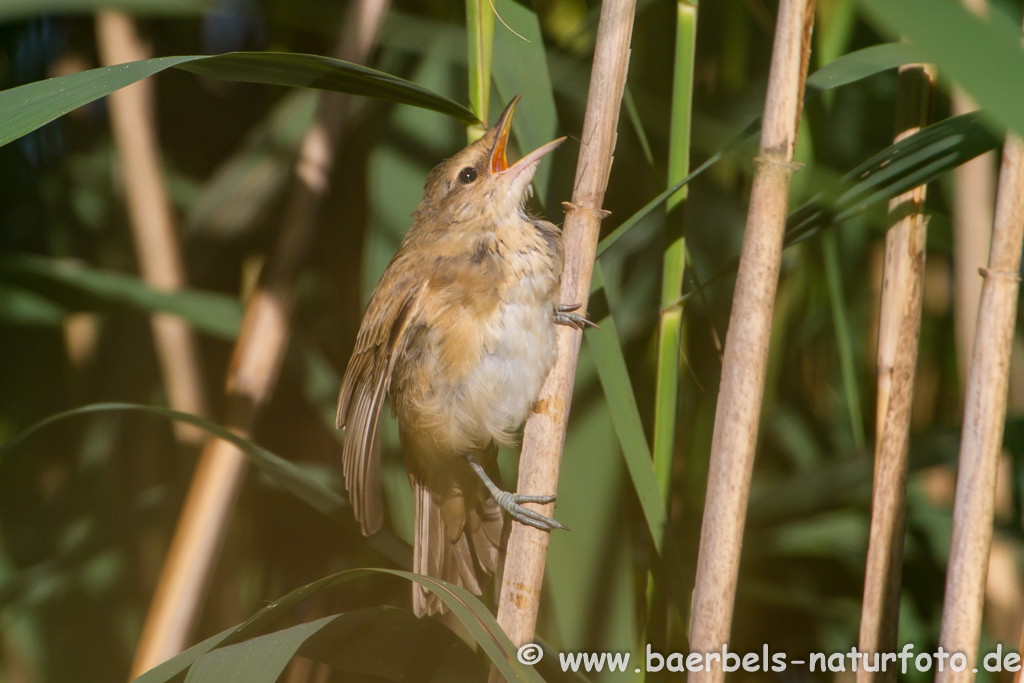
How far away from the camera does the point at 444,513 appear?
5.49ft

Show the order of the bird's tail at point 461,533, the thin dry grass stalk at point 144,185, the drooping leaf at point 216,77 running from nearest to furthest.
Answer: the drooping leaf at point 216,77
the bird's tail at point 461,533
the thin dry grass stalk at point 144,185

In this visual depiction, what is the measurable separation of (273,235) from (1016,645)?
220 centimetres

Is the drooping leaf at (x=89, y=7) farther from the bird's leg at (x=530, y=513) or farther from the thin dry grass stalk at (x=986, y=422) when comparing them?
the thin dry grass stalk at (x=986, y=422)

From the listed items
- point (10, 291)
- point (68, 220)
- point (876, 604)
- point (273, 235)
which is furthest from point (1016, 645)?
point (68, 220)

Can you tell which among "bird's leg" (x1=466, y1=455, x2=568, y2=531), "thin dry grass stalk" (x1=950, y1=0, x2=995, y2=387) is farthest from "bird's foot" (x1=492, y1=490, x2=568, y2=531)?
"thin dry grass stalk" (x1=950, y1=0, x2=995, y2=387)

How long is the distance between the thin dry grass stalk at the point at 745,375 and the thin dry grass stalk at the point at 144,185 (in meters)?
1.39

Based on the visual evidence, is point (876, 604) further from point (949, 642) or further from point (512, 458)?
point (512, 458)

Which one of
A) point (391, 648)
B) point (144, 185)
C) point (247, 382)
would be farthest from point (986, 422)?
point (144, 185)

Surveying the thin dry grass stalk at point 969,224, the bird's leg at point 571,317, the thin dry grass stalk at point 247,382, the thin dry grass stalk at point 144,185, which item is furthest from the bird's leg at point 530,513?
the thin dry grass stalk at point 144,185

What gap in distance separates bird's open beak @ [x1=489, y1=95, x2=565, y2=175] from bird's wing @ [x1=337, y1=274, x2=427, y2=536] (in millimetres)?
313

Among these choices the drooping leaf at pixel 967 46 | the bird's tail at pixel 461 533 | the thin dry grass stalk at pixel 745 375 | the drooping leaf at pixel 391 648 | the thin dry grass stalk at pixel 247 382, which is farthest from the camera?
the bird's tail at pixel 461 533

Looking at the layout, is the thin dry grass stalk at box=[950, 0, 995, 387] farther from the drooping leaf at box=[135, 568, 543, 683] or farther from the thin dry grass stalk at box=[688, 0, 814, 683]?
the drooping leaf at box=[135, 568, 543, 683]

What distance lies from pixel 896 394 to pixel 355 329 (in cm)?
135

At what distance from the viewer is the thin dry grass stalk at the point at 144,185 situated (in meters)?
1.75
